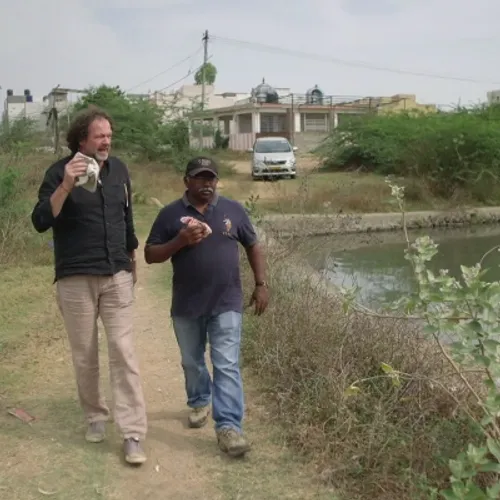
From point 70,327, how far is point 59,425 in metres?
0.87

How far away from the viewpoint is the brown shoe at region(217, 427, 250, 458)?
3.91 metres

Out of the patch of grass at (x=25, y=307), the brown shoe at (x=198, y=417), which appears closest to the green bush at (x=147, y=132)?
the patch of grass at (x=25, y=307)

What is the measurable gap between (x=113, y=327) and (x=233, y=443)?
0.92 meters

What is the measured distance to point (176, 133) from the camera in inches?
1069

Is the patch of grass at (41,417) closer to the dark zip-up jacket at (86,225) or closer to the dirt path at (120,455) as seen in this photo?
the dirt path at (120,455)

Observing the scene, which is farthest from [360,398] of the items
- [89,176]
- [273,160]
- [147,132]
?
[147,132]

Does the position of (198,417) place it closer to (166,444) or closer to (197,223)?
(166,444)

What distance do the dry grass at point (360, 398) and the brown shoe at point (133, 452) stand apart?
874 millimetres

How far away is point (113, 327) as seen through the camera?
3.94 meters

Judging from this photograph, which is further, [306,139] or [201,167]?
[306,139]

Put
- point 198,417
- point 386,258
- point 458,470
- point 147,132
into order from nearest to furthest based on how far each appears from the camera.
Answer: point 458,470
point 198,417
point 386,258
point 147,132

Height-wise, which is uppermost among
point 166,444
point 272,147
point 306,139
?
point 306,139

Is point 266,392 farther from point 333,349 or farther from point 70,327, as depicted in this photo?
point 70,327

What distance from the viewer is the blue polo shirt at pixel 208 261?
402cm
